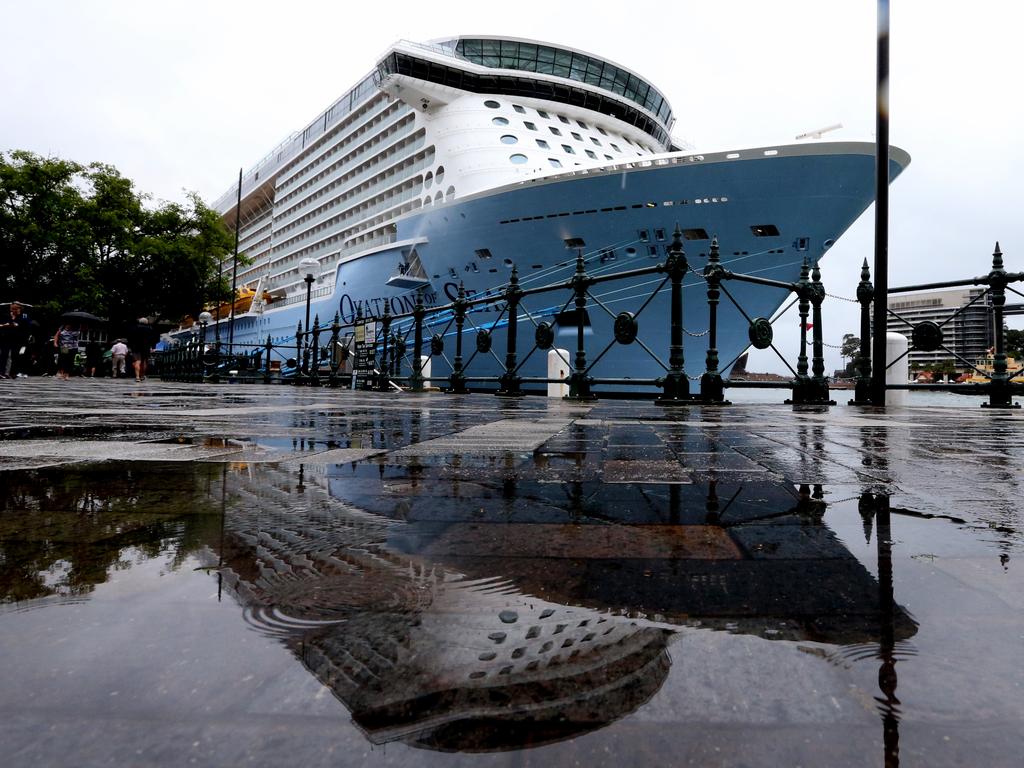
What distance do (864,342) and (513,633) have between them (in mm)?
9015

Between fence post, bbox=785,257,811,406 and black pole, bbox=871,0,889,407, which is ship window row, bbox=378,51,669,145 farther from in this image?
black pole, bbox=871,0,889,407

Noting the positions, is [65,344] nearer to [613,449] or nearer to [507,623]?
[613,449]

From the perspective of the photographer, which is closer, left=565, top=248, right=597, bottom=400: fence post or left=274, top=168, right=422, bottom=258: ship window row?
left=565, top=248, right=597, bottom=400: fence post

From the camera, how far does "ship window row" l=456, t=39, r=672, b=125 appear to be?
21312 mm

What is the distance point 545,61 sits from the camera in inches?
854

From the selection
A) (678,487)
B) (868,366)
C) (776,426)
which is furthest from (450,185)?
(678,487)

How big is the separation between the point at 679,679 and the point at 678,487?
44.1 inches

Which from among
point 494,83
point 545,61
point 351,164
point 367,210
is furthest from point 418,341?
point 351,164

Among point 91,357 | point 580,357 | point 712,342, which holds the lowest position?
point 580,357

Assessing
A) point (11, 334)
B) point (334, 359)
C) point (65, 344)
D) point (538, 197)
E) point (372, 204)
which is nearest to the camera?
point (11, 334)

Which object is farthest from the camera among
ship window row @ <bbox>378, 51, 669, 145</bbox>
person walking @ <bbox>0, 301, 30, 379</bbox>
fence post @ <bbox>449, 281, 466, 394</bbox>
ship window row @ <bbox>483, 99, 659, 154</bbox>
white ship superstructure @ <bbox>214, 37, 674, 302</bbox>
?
ship window row @ <bbox>483, 99, 659, 154</bbox>

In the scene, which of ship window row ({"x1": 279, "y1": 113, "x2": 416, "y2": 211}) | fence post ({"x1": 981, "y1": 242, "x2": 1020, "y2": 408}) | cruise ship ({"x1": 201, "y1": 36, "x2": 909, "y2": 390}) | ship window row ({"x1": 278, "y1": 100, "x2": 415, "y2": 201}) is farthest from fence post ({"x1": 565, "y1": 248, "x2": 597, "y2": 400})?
ship window row ({"x1": 278, "y1": 100, "x2": 415, "y2": 201})

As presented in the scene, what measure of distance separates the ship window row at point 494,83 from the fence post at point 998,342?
17377 millimetres

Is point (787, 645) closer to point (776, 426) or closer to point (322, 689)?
point (322, 689)
